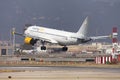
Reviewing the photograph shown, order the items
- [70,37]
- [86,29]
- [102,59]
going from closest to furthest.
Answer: [102,59]
[70,37]
[86,29]

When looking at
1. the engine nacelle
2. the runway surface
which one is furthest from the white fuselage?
the runway surface

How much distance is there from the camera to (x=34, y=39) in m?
140

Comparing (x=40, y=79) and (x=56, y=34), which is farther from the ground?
(x=56, y=34)

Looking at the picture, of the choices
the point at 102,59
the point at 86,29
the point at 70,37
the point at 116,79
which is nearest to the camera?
the point at 116,79

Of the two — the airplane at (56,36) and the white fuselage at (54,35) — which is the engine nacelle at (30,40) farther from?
the white fuselage at (54,35)

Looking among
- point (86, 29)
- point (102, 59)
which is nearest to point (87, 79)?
point (102, 59)

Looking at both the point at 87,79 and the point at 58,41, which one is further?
the point at 58,41

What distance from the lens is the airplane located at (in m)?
132

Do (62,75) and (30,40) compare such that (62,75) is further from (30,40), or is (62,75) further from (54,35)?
(30,40)

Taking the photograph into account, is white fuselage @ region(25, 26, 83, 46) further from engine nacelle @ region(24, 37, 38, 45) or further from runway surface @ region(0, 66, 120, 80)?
runway surface @ region(0, 66, 120, 80)

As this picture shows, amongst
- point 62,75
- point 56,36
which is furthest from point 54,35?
point 62,75

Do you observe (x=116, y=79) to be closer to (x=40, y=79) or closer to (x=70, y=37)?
(x=40, y=79)

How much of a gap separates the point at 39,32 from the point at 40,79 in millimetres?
85133

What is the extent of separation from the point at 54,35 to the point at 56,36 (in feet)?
2.45
